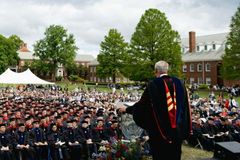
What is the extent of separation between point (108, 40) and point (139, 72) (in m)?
19.7

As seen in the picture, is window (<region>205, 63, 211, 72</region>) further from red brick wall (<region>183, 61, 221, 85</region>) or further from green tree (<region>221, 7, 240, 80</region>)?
green tree (<region>221, 7, 240, 80</region>)

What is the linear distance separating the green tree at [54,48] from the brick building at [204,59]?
2623cm

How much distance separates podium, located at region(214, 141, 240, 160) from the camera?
8250 mm

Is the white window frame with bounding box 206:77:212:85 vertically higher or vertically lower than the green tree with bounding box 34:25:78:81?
lower

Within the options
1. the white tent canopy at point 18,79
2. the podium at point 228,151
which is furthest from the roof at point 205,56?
the podium at point 228,151

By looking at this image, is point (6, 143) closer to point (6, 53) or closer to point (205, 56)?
point (205, 56)

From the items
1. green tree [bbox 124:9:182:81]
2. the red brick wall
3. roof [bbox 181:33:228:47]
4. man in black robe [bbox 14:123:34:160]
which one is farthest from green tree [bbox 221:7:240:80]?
man in black robe [bbox 14:123:34:160]

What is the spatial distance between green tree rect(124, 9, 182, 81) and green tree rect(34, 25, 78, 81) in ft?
107

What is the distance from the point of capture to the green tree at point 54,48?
257 ft

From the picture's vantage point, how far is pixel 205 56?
6006cm

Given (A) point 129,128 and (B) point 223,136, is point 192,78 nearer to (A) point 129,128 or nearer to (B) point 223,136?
(B) point 223,136

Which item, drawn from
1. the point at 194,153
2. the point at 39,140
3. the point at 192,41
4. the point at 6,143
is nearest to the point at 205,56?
the point at 192,41

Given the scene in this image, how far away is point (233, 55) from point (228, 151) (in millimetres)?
36481

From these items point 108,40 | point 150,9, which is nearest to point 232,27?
point 150,9
